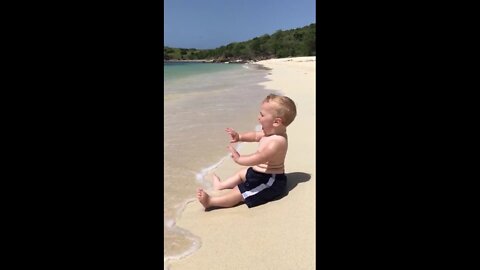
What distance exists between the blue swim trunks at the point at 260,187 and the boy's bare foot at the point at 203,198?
8.2 inches

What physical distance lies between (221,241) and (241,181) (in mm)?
715

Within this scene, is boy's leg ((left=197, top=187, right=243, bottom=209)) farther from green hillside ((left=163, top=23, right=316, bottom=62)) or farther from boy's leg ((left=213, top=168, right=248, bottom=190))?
green hillside ((left=163, top=23, right=316, bottom=62))

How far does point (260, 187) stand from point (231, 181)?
29cm

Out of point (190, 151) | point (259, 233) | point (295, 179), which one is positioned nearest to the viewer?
point (259, 233)

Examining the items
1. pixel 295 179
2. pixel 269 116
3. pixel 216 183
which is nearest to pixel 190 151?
pixel 216 183

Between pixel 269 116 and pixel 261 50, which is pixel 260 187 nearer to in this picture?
pixel 269 116

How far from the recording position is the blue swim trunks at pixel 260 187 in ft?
7.18

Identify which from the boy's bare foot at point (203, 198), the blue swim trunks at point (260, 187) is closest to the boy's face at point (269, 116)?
the blue swim trunks at point (260, 187)

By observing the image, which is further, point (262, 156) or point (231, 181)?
point (231, 181)

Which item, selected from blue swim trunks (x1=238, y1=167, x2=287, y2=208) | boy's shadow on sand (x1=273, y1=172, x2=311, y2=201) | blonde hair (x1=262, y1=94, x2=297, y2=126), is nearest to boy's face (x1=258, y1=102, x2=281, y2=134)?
blonde hair (x1=262, y1=94, x2=297, y2=126)

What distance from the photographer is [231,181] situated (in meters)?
2.46

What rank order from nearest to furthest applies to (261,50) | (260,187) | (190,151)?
(260,187) < (190,151) < (261,50)

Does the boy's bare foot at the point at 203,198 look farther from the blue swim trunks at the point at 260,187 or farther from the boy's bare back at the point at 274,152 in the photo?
the boy's bare back at the point at 274,152
